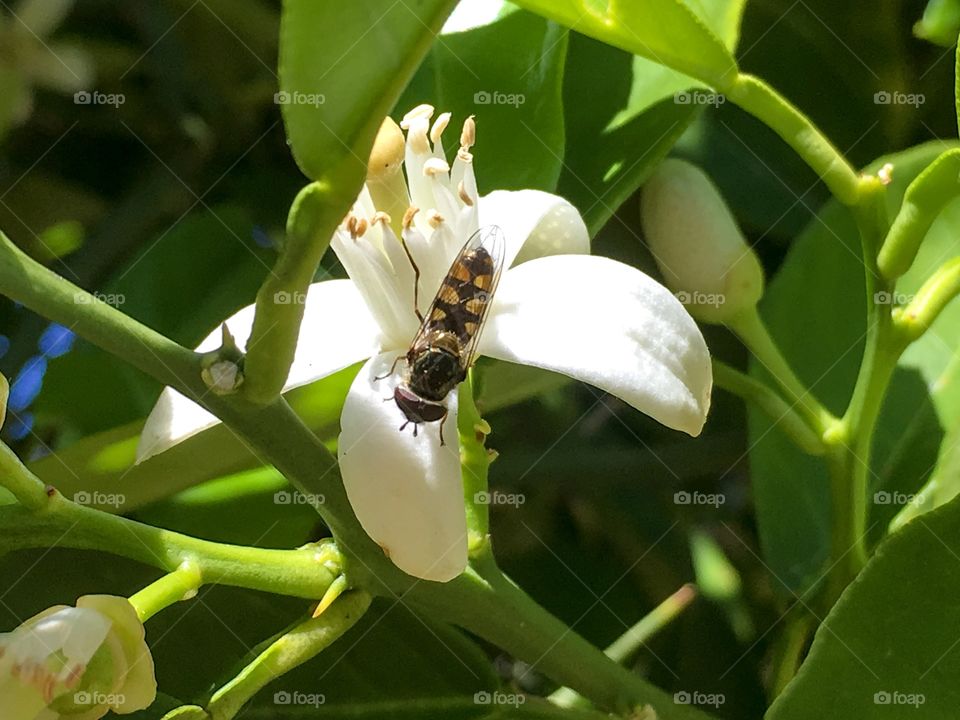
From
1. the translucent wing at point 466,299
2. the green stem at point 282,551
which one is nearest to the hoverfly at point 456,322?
the translucent wing at point 466,299

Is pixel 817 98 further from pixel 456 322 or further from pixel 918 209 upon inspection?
pixel 456 322

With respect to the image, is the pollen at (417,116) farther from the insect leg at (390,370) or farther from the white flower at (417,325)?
the insect leg at (390,370)

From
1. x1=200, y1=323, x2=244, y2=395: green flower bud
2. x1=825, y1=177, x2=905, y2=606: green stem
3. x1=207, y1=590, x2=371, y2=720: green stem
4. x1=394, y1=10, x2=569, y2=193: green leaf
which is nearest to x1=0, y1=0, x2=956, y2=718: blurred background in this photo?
x1=394, y1=10, x2=569, y2=193: green leaf

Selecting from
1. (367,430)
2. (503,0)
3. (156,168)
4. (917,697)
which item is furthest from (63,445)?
(917,697)

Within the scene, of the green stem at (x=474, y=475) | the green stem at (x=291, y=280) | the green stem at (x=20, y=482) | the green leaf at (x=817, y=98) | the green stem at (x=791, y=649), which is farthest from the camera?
the green leaf at (x=817, y=98)

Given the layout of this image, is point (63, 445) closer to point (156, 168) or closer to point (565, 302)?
point (156, 168)

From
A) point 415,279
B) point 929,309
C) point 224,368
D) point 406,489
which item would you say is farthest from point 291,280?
point 929,309
